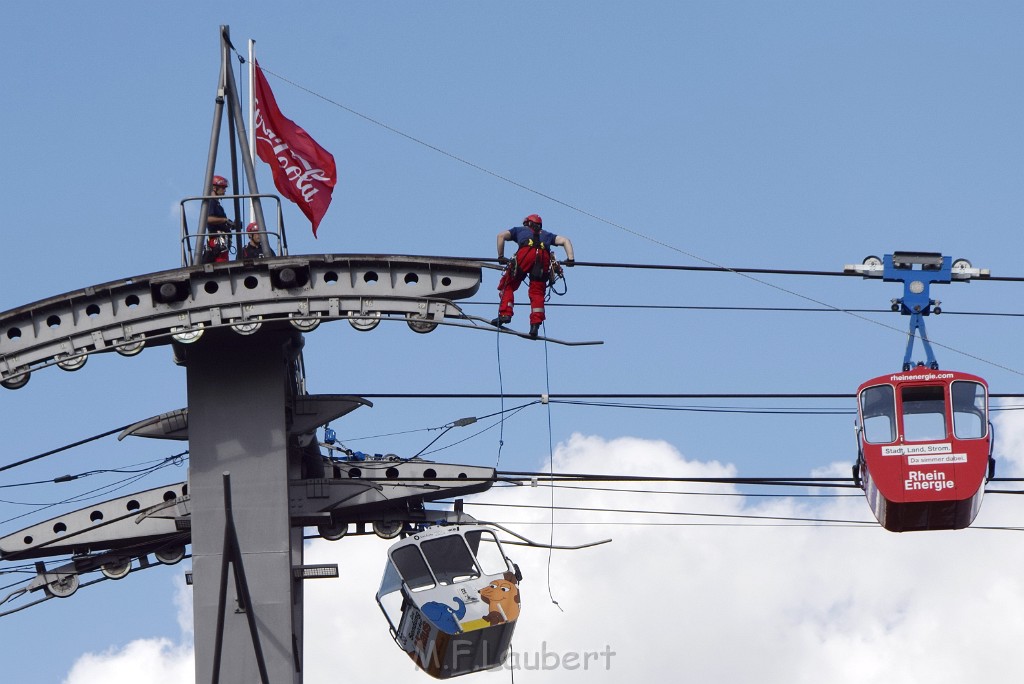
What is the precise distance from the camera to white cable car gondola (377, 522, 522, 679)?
84.1ft

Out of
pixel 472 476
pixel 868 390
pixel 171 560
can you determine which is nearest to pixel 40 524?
pixel 171 560

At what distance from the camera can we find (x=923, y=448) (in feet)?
85.6

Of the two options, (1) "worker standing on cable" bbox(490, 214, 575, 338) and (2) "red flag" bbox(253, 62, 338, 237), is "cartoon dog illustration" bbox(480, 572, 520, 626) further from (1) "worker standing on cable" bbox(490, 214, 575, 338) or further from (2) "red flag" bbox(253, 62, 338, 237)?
(2) "red flag" bbox(253, 62, 338, 237)

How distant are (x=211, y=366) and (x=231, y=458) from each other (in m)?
1.21

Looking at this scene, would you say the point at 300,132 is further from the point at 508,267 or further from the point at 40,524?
the point at 40,524

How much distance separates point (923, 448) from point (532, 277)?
239 inches

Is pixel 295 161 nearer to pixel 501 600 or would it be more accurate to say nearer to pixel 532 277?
pixel 532 277

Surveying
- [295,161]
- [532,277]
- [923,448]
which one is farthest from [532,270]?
[923,448]

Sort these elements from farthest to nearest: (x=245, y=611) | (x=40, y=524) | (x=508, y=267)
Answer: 1. (x=40, y=524)
2. (x=508, y=267)
3. (x=245, y=611)

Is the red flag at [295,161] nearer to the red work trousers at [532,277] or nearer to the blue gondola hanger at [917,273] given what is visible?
the red work trousers at [532,277]

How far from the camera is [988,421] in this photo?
26.3 meters

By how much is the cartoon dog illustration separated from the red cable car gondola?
16.8 feet

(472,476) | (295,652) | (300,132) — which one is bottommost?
(295,652)

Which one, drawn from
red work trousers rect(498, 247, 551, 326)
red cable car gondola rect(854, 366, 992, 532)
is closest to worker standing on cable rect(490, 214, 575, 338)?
red work trousers rect(498, 247, 551, 326)
